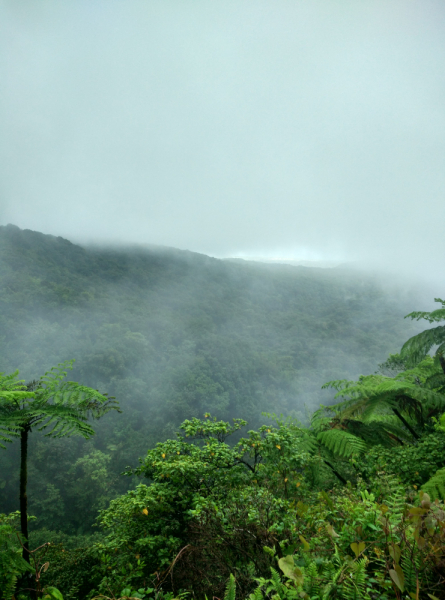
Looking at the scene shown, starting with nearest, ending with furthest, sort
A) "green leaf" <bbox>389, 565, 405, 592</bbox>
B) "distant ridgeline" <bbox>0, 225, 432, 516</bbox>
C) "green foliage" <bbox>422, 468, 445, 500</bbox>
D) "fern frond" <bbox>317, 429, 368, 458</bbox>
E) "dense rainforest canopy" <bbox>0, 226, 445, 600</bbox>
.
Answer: "green leaf" <bbox>389, 565, 405, 592</bbox>, "dense rainforest canopy" <bbox>0, 226, 445, 600</bbox>, "green foliage" <bbox>422, 468, 445, 500</bbox>, "fern frond" <bbox>317, 429, 368, 458</bbox>, "distant ridgeline" <bbox>0, 225, 432, 516</bbox>

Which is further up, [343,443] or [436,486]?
[436,486]

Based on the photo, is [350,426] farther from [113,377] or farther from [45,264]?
[45,264]

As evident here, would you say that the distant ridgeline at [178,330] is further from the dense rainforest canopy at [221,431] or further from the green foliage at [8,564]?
the green foliage at [8,564]

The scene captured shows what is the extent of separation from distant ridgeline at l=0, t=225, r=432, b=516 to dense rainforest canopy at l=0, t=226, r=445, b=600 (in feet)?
2.06

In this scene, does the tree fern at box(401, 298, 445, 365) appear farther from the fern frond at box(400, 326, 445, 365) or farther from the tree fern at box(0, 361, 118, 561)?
the tree fern at box(0, 361, 118, 561)

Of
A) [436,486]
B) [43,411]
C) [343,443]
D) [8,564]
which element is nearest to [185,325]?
[343,443]

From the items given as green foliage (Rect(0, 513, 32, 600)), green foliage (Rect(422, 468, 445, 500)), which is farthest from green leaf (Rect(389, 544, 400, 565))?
green foliage (Rect(0, 513, 32, 600))

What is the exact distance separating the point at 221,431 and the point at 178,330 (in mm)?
86229

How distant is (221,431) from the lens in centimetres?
399

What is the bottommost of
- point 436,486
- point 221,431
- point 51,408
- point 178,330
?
point 178,330

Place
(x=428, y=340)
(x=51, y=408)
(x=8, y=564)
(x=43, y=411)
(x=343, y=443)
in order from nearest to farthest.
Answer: (x=8, y=564), (x=43, y=411), (x=51, y=408), (x=343, y=443), (x=428, y=340)

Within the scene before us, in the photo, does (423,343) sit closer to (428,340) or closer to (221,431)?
(428,340)

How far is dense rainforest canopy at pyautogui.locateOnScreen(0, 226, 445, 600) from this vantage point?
140 cm

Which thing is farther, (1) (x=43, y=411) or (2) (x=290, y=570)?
(1) (x=43, y=411)
